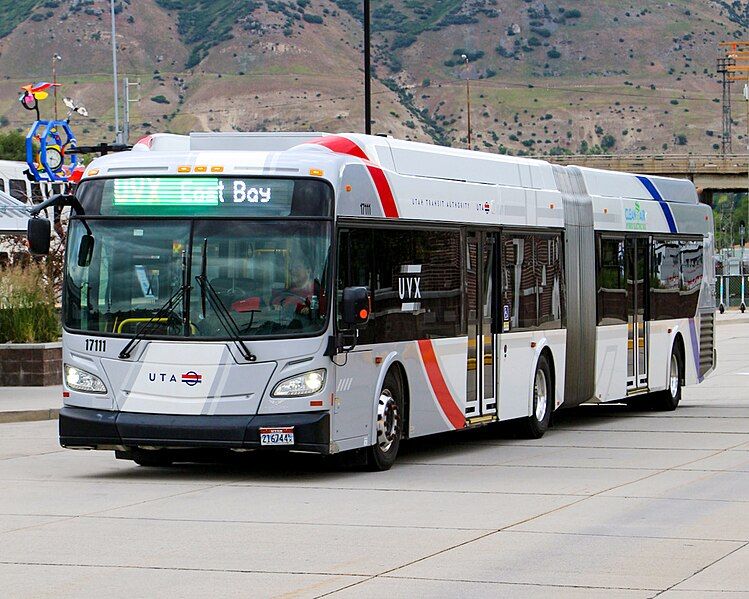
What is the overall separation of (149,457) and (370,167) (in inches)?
139

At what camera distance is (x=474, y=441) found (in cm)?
1906

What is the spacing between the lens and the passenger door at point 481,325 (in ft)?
56.7

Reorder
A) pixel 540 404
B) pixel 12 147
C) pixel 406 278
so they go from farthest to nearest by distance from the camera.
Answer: pixel 12 147, pixel 540 404, pixel 406 278

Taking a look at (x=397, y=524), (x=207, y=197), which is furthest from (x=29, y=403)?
(x=397, y=524)

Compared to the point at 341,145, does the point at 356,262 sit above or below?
below

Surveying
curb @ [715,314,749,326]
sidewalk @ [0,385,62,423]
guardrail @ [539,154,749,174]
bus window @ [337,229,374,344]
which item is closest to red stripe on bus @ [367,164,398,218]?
bus window @ [337,229,374,344]

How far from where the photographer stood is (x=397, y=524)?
11828mm

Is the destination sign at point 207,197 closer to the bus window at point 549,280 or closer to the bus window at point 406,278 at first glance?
the bus window at point 406,278

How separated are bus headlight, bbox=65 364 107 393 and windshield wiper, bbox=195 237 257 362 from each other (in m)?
1.19

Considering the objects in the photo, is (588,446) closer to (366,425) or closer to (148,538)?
(366,425)

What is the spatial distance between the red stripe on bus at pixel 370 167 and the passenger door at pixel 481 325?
6.37 feet

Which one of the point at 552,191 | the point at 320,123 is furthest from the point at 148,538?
the point at 320,123

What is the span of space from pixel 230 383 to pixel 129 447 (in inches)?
45.3

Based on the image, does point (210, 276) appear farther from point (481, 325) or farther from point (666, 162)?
point (666, 162)
